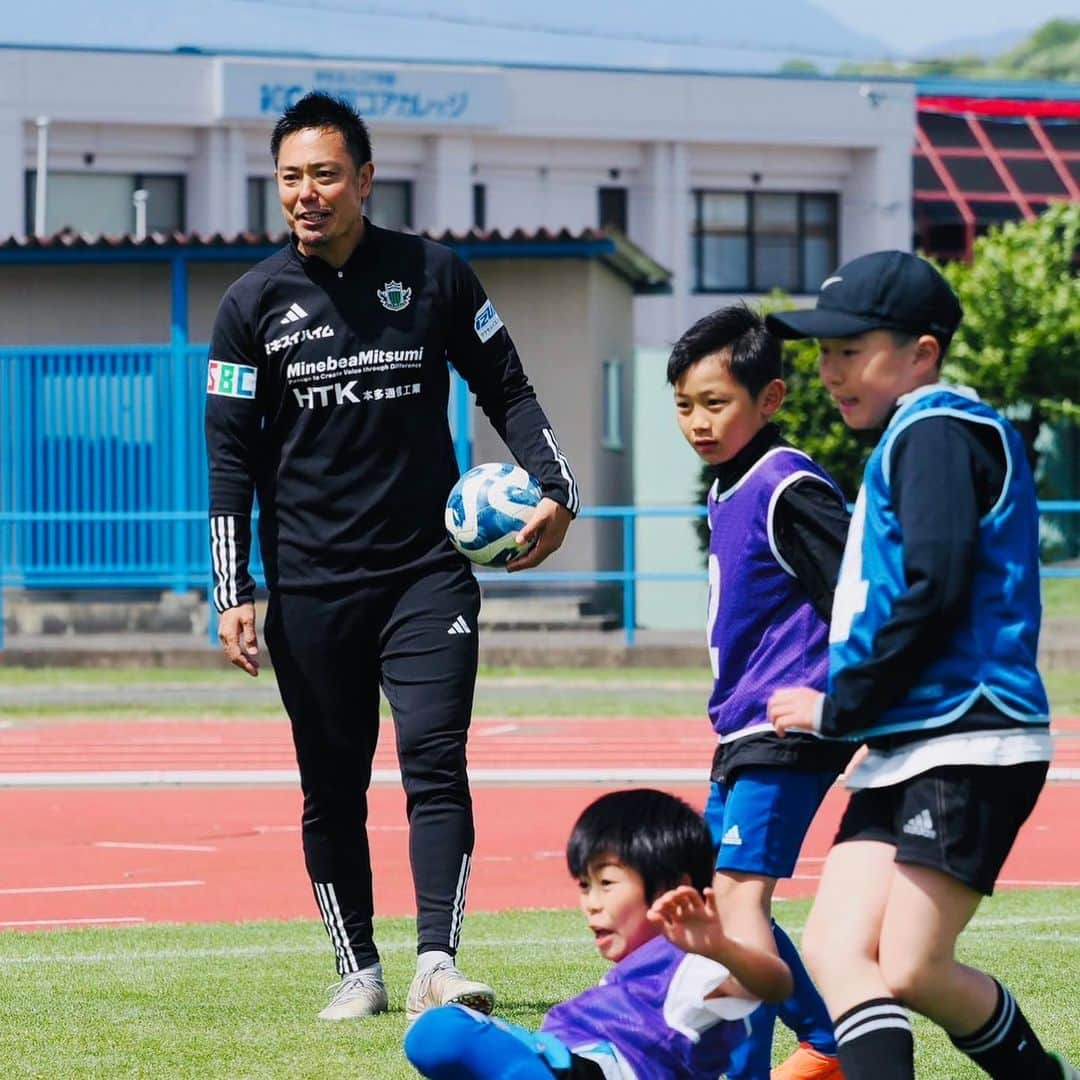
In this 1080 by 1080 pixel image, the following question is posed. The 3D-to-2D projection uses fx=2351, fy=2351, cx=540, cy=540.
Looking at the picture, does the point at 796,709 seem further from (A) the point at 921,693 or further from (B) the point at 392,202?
(B) the point at 392,202

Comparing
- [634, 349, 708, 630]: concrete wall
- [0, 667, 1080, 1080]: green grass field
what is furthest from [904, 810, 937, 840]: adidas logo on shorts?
[634, 349, 708, 630]: concrete wall

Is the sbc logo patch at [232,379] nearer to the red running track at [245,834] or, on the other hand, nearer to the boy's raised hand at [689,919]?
the boy's raised hand at [689,919]

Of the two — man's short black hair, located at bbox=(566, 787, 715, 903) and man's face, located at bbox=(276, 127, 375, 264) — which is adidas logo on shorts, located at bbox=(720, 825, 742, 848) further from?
man's face, located at bbox=(276, 127, 375, 264)

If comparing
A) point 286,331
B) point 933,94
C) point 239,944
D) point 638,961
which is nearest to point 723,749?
point 638,961

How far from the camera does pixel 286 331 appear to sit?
627cm

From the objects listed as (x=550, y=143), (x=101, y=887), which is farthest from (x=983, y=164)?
(x=101, y=887)

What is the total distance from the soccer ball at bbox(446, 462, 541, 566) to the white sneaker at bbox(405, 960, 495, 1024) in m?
1.06

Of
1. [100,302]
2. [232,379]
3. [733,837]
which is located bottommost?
[733,837]

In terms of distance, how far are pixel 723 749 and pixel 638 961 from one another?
2.45 ft

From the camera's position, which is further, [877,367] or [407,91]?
[407,91]

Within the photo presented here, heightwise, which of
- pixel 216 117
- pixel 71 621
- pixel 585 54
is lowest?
pixel 71 621

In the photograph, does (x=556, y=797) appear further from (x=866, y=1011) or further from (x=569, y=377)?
(x=569, y=377)

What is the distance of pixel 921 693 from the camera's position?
4.23 metres

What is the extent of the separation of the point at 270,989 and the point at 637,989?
2567mm
